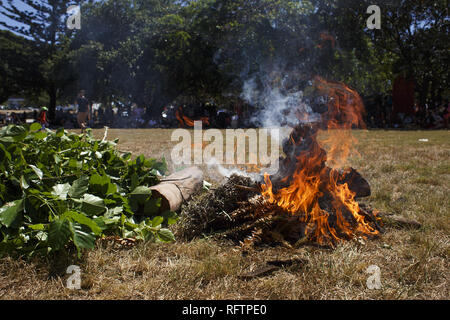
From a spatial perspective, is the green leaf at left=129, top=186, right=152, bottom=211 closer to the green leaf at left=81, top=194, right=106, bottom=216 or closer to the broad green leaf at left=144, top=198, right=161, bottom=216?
the broad green leaf at left=144, top=198, right=161, bottom=216

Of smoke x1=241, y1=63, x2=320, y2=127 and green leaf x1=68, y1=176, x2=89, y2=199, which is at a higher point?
smoke x1=241, y1=63, x2=320, y2=127

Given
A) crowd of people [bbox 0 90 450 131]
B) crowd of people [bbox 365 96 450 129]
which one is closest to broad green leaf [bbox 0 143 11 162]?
crowd of people [bbox 0 90 450 131]

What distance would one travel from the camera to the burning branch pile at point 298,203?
3170 mm

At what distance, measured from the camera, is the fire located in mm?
3182

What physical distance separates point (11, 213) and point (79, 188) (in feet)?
1.72

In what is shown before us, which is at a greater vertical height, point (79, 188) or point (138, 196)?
point (79, 188)

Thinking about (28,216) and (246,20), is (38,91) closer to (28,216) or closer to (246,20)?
(246,20)

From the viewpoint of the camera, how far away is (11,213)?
2607 mm

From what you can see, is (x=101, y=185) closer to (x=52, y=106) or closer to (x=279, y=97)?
(x=279, y=97)

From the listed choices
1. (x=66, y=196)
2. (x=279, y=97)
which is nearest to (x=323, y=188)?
(x=279, y=97)

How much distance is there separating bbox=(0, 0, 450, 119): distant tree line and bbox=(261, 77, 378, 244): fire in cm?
584

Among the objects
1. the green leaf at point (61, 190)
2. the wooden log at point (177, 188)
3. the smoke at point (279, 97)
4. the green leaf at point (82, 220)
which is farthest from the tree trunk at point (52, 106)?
the green leaf at point (82, 220)

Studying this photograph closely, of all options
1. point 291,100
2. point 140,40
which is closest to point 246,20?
point 291,100

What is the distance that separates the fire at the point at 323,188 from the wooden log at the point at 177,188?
38.2 inches
